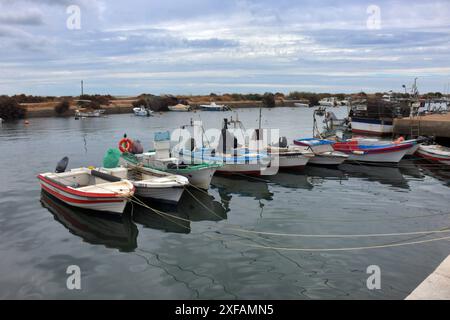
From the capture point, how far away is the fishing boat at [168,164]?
68.7 ft

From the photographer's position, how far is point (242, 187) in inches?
926

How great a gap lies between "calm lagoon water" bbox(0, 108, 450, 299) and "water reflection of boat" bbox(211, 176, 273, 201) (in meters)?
0.06

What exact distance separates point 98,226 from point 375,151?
72.4 feet

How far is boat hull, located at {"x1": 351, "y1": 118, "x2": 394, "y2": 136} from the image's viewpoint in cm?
4500

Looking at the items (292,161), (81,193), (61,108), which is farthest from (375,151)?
(61,108)

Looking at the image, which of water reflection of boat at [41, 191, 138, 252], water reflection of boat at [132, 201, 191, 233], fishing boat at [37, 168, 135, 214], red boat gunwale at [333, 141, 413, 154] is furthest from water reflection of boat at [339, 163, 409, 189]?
water reflection of boat at [41, 191, 138, 252]

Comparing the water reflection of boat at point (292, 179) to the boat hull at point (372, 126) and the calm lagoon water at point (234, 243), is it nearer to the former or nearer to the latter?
the calm lagoon water at point (234, 243)

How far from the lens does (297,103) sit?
14338 centimetres

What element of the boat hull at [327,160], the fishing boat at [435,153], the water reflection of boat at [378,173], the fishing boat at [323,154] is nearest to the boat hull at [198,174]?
the fishing boat at [323,154]

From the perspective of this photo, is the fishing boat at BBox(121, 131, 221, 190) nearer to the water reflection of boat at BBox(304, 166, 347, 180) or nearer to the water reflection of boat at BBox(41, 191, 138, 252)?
the water reflection of boat at BBox(41, 191, 138, 252)

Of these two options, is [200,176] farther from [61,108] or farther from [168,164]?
[61,108]

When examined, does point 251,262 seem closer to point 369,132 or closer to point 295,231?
point 295,231
